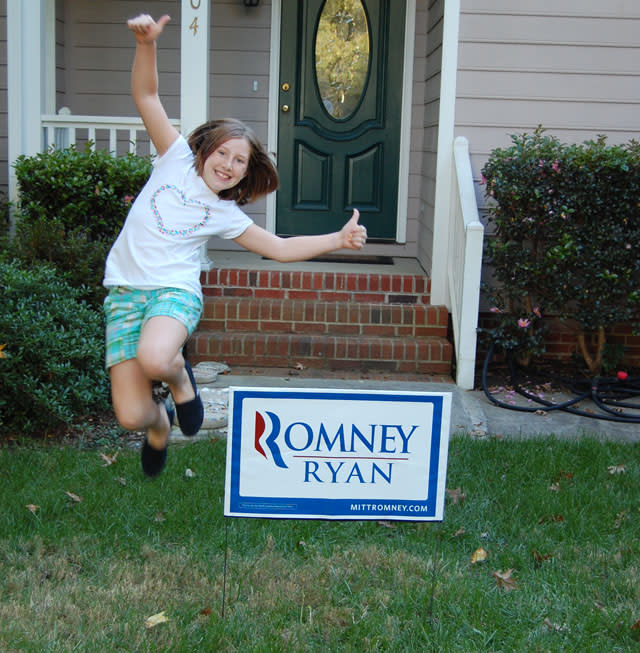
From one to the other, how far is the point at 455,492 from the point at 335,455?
5.21 feet

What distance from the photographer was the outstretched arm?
332 cm

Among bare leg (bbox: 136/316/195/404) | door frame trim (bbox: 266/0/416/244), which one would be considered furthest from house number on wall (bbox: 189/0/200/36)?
bare leg (bbox: 136/316/195/404)

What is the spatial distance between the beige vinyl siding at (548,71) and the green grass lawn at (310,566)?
10.3 feet

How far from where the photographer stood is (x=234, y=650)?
9.96ft

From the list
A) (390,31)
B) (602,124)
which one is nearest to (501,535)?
(602,124)

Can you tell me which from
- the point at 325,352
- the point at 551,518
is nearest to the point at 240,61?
the point at 325,352

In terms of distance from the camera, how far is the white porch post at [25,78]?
22.8ft

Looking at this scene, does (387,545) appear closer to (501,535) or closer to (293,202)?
(501,535)

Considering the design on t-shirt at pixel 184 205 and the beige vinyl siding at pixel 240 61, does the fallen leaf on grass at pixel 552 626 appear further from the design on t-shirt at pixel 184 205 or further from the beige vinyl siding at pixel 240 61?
the beige vinyl siding at pixel 240 61

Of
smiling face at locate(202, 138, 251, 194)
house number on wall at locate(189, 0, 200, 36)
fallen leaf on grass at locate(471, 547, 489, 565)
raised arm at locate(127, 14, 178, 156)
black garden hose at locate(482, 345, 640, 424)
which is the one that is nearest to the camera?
raised arm at locate(127, 14, 178, 156)

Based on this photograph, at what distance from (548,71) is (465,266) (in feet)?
6.06

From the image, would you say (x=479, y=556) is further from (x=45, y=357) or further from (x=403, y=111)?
(x=403, y=111)

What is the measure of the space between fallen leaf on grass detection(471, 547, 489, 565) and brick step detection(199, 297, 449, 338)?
10.9 ft

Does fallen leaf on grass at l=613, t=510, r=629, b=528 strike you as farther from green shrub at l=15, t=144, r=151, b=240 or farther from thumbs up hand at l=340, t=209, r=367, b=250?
green shrub at l=15, t=144, r=151, b=240
